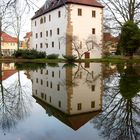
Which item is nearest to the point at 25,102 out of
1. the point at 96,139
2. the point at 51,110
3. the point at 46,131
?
the point at 51,110

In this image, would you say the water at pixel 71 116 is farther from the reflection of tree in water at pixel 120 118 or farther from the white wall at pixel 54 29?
the white wall at pixel 54 29

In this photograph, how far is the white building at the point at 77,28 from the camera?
47.6 m

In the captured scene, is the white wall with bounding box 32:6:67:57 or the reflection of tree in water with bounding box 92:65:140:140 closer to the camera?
the reflection of tree in water with bounding box 92:65:140:140

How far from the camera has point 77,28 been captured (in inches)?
1897

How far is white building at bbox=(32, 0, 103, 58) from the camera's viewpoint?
47.6 meters

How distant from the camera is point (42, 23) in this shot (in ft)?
197

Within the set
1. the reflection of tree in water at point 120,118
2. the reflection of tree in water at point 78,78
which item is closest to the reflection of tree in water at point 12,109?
the reflection of tree in water at point 120,118

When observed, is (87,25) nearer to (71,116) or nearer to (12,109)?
(12,109)

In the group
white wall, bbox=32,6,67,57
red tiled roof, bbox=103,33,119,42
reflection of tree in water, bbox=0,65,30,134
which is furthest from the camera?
red tiled roof, bbox=103,33,119,42

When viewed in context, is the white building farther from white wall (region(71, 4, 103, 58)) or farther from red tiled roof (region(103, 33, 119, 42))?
red tiled roof (region(103, 33, 119, 42))

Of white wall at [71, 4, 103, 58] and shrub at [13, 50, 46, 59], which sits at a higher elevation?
white wall at [71, 4, 103, 58]

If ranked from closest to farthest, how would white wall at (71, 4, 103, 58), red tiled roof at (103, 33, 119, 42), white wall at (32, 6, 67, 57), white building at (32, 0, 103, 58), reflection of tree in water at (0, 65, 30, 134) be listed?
reflection of tree in water at (0, 65, 30, 134) < white building at (32, 0, 103, 58) < white wall at (71, 4, 103, 58) < white wall at (32, 6, 67, 57) < red tiled roof at (103, 33, 119, 42)

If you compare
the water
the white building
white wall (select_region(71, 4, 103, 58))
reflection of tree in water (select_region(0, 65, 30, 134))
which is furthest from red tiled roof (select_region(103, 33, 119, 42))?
reflection of tree in water (select_region(0, 65, 30, 134))

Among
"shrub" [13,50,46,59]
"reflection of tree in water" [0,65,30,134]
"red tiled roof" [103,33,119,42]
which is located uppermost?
"red tiled roof" [103,33,119,42]
